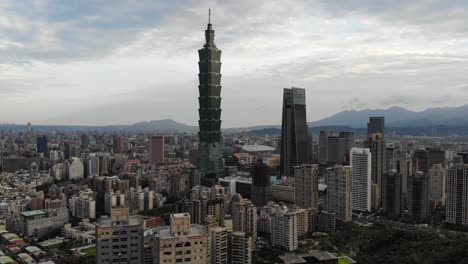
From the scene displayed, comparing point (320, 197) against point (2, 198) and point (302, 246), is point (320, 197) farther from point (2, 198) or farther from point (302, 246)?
point (2, 198)

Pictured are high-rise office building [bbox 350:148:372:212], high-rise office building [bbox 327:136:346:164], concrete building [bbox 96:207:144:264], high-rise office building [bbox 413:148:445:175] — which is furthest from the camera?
high-rise office building [bbox 327:136:346:164]

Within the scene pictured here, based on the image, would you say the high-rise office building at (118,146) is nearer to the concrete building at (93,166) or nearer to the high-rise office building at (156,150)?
the high-rise office building at (156,150)

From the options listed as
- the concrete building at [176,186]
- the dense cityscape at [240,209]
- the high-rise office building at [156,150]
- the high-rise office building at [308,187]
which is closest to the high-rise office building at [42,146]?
the dense cityscape at [240,209]

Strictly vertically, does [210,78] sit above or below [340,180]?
above

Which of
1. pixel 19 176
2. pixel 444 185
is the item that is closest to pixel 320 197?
pixel 444 185

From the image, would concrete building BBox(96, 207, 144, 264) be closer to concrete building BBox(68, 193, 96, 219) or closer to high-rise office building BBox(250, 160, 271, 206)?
concrete building BBox(68, 193, 96, 219)

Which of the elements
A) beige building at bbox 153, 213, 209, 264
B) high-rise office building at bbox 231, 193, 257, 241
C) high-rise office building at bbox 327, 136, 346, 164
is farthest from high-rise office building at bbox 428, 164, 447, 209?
beige building at bbox 153, 213, 209, 264
